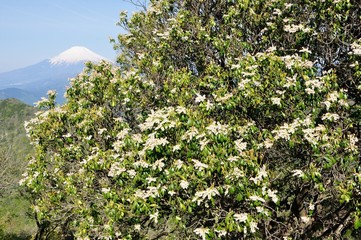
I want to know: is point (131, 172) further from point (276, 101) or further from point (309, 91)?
point (309, 91)

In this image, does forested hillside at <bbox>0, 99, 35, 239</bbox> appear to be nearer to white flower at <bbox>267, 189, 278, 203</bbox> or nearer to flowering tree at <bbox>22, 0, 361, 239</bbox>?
flowering tree at <bbox>22, 0, 361, 239</bbox>

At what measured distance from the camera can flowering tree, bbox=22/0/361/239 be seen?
8.02 metres

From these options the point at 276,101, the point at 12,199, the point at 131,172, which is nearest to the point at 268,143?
the point at 276,101

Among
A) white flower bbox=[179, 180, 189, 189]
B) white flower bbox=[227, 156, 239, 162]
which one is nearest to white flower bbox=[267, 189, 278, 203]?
white flower bbox=[227, 156, 239, 162]

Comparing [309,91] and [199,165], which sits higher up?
[309,91]

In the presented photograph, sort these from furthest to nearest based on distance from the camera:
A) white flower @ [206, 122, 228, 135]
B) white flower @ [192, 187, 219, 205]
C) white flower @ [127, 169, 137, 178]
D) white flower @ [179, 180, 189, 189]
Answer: white flower @ [127, 169, 137, 178] < white flower @ [206, 122, 228, 135] < white flower @ [179, 180, 189, 189] < white flower @ [192, 187, 219, 205]

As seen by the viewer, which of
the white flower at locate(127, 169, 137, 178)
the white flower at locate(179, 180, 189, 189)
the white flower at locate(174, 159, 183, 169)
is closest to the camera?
the white flower at locate(179, 180, 189, 189)

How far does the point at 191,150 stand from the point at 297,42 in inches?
228

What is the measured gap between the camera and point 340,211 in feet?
37.5

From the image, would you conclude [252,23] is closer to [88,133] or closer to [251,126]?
[251,126]

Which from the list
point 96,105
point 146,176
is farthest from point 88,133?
point 146,176

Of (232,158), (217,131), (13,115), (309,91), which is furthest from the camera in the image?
(13,115)

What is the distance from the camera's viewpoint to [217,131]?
7.98 metres

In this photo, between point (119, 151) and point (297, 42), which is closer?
point (119, 151)
